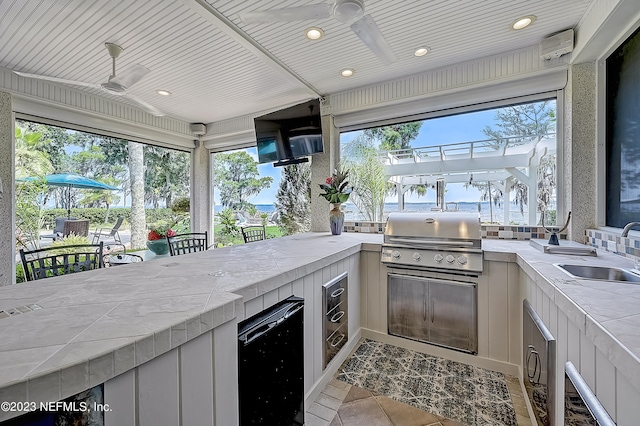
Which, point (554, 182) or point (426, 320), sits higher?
point (554, 182)

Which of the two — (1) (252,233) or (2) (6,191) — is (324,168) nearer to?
(1) (252,233)

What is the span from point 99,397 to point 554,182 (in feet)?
11.4

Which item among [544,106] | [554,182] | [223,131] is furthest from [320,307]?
[223,131]

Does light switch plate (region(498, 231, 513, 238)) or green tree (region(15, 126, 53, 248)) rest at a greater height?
green tree (region(15, 126, 53, 248))

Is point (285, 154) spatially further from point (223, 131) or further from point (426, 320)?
point (426, 320)

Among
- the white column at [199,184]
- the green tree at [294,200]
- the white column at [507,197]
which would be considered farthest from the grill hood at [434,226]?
the white column at [199,184]

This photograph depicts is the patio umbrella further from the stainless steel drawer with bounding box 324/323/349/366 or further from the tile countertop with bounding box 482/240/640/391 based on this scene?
the tile countertop with bounding box 482/240/640/391

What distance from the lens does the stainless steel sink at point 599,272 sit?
143cm

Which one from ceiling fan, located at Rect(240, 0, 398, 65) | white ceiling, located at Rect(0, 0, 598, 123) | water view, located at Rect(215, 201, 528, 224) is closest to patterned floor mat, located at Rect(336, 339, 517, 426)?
water view, located at Rect(215, 201, 528, 224)

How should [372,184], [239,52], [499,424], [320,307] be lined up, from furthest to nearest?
[372,184]
[239,52]
[320,307]
[499,424]

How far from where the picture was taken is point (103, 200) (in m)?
4.16

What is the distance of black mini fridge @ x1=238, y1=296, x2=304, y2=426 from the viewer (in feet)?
3.79

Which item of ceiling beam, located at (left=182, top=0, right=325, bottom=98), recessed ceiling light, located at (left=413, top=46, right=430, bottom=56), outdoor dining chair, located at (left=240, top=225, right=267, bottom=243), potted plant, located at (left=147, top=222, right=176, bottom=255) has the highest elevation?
recessed ceiling light, located at (left=413, top=46, right=430, bottom=56)

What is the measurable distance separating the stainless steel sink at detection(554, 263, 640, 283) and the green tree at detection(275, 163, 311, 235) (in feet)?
10.5
